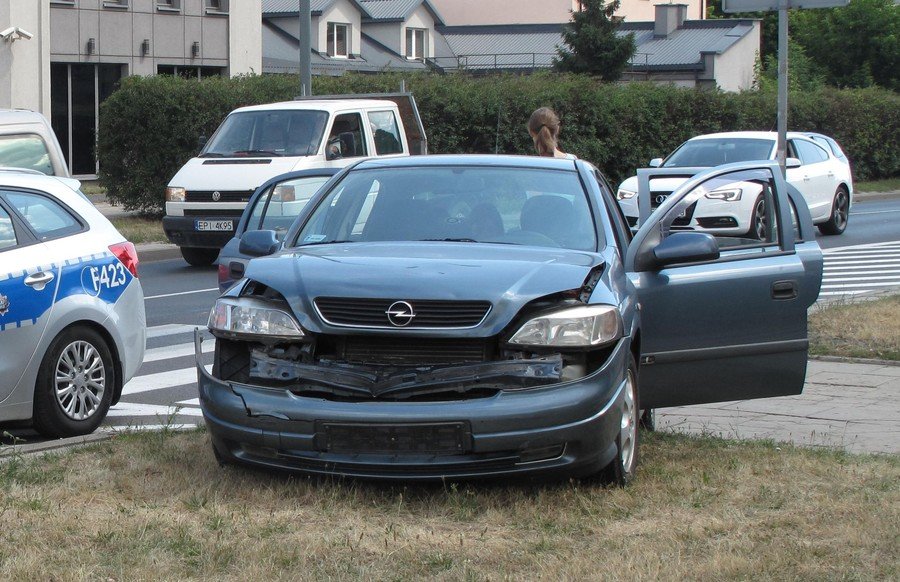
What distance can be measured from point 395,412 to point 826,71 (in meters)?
62.5

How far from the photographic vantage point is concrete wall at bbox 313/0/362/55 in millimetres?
62688

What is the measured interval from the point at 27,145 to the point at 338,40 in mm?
55014

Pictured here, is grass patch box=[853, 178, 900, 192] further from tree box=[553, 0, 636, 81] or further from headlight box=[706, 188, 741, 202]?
headlight box=[706, 188, 741, 202]

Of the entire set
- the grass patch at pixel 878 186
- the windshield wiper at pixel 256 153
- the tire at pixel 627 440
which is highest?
the windshield wiper at pixel 256 153

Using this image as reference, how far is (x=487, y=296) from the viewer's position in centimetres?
587

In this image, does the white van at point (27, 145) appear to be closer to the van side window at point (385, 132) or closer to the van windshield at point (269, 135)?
the van windshield at point (269, 135)

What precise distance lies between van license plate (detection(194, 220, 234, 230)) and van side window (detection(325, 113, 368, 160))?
1.54 metres

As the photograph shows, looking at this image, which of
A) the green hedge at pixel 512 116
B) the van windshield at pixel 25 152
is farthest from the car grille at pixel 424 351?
the green hedge at pixel 512 116

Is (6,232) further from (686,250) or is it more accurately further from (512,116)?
(512,116)

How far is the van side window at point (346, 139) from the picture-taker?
18688 millimetres

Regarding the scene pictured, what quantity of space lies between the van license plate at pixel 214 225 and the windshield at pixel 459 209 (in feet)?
36.2

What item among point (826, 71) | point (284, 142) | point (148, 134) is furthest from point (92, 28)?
point (826, 71)

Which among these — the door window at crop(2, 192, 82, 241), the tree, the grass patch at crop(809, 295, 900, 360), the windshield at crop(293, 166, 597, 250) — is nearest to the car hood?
the windshield at crop(293, 166, 597, 250)

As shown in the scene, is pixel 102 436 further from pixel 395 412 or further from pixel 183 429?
pixel 395 412
